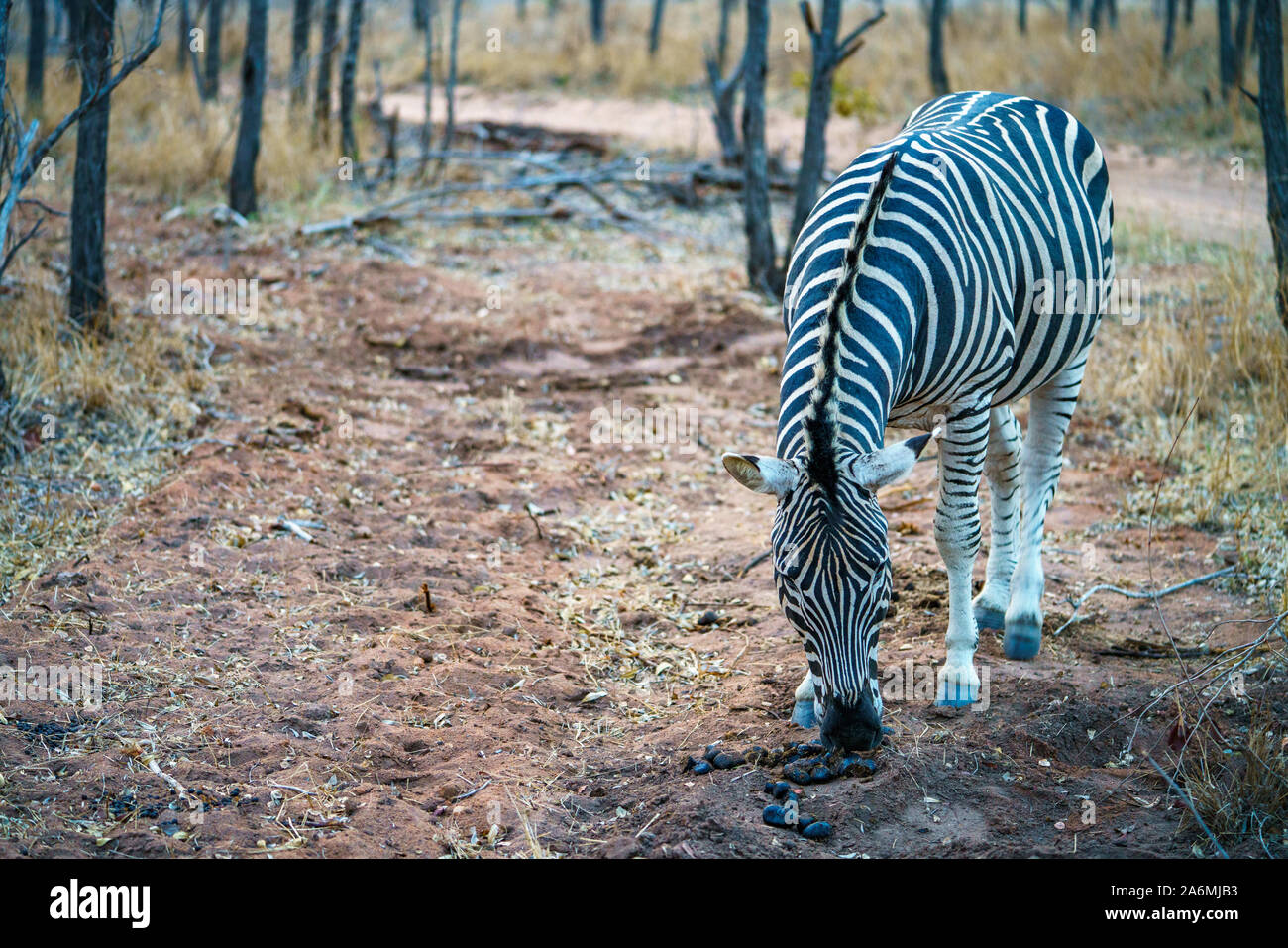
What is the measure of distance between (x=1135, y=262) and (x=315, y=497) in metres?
8.36

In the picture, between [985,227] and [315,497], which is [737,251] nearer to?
[315,497]

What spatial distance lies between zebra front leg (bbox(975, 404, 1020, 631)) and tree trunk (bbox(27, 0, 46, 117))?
1313 cm

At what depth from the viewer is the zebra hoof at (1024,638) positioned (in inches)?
190

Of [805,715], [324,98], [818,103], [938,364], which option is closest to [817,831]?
[805,715]

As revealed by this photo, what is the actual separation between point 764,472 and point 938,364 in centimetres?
102

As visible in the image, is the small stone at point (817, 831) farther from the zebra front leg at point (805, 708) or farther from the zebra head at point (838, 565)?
the zebra front leg at point (805, 708)

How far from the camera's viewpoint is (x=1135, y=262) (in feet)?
34.8

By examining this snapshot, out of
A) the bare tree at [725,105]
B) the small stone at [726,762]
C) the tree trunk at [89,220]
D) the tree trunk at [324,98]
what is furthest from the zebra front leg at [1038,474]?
the tree trunk at [324,98]

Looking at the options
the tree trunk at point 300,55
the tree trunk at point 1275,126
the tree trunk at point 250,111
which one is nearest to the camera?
the tree trunk at point 1275,126

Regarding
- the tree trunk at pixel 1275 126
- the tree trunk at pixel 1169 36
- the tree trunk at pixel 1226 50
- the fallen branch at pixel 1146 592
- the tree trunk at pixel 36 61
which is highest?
the tree trunk at pixel 1169 36

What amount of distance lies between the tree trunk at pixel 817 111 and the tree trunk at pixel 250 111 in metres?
5.68

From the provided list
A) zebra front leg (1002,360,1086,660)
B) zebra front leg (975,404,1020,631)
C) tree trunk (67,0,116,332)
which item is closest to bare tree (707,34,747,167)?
tree trunk (67,0,116,332)

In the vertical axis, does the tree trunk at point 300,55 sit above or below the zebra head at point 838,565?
above
